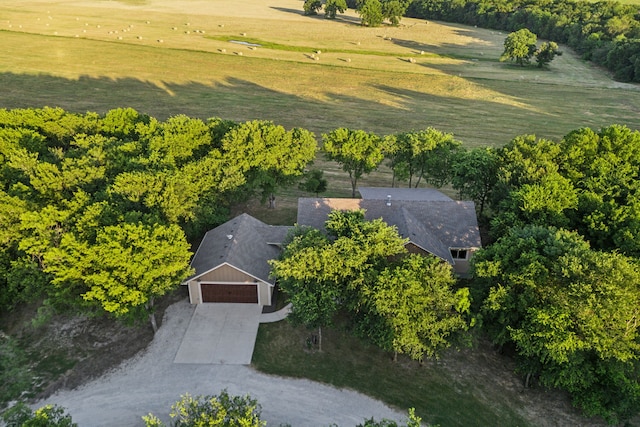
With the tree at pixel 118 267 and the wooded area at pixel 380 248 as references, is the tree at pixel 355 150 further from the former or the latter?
the tree at pixel 118 267

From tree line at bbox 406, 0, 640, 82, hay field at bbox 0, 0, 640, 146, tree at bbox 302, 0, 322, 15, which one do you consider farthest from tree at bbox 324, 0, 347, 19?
tree line at bbox 406, 0, 640, 82

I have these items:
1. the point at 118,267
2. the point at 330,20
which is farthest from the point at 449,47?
the point at 118,267

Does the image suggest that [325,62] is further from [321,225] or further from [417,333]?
[417,333]

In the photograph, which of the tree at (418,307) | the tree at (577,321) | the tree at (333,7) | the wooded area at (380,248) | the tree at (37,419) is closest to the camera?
the tree at (37,419)

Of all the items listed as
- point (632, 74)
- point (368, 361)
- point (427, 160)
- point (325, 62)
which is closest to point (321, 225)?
point (368, 361)

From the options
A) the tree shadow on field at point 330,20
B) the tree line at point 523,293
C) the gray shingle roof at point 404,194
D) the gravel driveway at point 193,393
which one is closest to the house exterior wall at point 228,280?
the tree line at point 523,293

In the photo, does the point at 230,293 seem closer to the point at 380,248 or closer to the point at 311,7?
the point at 380,248
